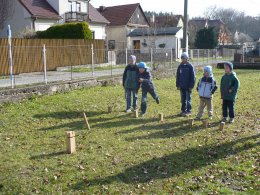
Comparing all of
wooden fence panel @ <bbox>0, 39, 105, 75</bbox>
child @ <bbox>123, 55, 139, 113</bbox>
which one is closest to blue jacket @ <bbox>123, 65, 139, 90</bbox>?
child @ <bbox>123, 55, 139, 113</bbox>

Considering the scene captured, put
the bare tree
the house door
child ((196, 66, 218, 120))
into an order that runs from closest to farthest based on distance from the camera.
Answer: child ((196, 66, 218, 120)), the bare tree, the house door

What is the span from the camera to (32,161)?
21.5 ft

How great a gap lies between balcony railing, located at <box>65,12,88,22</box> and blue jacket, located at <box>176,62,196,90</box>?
27327 mm

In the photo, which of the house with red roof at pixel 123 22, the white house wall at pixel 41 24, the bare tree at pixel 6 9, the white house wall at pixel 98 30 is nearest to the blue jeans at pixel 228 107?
the white house wall at pixel 41 24

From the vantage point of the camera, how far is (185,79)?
1025 centimetres

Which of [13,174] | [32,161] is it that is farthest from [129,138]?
[13,174]

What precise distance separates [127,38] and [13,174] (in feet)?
140

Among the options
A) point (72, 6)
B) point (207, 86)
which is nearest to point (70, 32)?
point (72, 6)

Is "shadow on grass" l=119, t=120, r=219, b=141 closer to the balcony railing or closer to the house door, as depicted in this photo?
the balcony railing

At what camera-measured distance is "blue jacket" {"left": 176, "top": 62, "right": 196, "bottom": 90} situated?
1016cm

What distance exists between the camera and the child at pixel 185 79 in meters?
10.1

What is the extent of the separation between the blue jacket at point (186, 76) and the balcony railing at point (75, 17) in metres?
27.3

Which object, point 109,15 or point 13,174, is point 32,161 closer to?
point 13,174

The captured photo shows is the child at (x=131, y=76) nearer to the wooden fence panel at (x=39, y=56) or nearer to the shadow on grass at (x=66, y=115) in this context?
the shadow on grass at (x=66, y=115)
